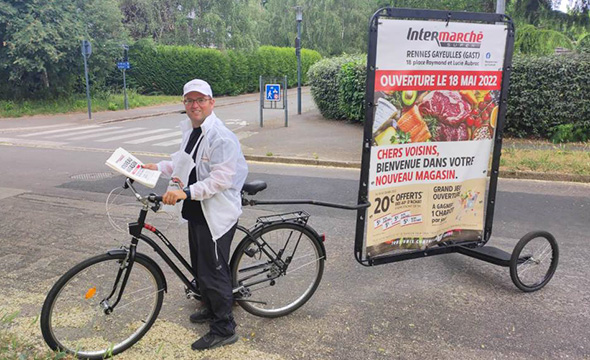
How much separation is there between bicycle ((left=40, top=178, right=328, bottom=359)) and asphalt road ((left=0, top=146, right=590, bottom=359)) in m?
0.16

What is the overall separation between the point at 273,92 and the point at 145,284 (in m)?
13.5

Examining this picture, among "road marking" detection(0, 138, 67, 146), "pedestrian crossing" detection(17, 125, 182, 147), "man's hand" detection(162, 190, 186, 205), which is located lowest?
"road marking" detection(0, 138, 67, 146)

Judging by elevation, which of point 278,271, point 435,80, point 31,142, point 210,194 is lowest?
point 31,142

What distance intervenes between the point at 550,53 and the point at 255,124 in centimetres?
943

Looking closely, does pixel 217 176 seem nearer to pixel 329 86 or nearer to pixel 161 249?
pixel 161 249

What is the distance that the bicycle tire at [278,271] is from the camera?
3.54 metres

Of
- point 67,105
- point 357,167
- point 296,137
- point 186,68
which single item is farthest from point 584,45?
point 186,68

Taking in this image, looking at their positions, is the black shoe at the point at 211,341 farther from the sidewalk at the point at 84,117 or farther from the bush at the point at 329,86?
the sidewalk at the point at 84,117

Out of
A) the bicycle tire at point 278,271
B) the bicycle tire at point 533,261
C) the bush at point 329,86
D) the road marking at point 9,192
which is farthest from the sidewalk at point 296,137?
the bicycle tire at point 278,271

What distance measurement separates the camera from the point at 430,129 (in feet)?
12.7

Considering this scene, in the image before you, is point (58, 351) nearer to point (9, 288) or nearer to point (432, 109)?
point (9, 288)

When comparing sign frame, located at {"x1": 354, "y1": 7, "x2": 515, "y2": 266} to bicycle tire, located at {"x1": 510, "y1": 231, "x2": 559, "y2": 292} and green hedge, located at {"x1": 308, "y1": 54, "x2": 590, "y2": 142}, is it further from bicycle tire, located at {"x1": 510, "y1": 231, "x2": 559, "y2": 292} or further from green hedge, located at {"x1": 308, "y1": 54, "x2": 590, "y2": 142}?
green hedge, located at {"x1": 308, "y1": 54, "x2": 590, "y2": 142}

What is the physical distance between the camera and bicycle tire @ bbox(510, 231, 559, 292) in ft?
13.5

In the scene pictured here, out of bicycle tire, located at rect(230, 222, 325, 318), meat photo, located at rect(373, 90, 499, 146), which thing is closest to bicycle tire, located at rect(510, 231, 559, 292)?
meat photo, located at rect(373, 90, 499, 146)
